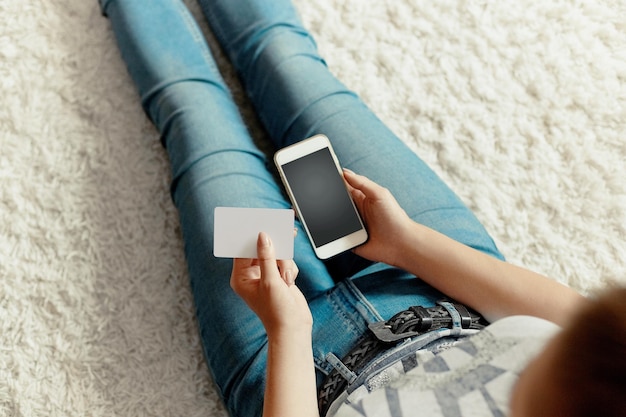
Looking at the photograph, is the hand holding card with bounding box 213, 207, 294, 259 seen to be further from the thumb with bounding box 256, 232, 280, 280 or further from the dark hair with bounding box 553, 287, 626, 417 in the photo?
the dark hair with bounding box 553, 287, 626, 417

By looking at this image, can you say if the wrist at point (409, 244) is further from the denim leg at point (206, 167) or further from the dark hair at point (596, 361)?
the dark hair at point (596, 361)

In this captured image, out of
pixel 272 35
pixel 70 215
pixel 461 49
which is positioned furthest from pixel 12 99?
pixel 461 49

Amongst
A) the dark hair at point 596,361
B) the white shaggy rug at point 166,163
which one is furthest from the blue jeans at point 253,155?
the dark hair at point 596,361

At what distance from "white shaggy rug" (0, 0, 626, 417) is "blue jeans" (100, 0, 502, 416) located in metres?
0.11

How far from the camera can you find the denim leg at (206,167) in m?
0.66

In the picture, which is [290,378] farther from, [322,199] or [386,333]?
Answer: [322,199]

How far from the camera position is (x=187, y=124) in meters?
0.78

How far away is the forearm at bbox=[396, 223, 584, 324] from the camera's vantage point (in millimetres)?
616

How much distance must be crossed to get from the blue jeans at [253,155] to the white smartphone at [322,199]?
0.04 meters

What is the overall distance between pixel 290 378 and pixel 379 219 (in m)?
0.23

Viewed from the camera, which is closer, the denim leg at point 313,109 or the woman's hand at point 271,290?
the woman's hand at point 271,290

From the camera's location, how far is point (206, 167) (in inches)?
29.0

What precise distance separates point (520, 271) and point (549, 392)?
0.30 metres

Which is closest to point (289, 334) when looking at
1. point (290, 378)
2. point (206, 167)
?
point (290, 378)
